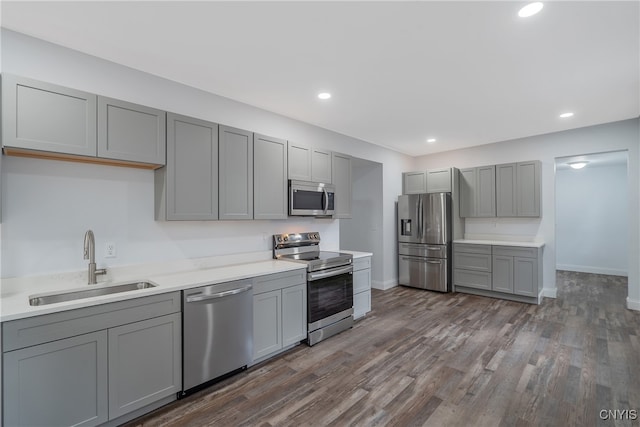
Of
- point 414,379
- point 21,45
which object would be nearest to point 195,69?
point 21,45

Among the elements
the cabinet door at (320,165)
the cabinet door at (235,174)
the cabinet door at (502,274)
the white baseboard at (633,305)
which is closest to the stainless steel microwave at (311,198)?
the cabinet door at (320,165)

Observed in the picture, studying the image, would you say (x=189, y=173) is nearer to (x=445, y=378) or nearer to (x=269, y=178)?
(x=269, y=178)

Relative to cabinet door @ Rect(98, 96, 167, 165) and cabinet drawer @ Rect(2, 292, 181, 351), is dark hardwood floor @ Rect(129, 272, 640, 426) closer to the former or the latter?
cabinet drawer @ Rect(2, 292, 181, 351)

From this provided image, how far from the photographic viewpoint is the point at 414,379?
256 cm

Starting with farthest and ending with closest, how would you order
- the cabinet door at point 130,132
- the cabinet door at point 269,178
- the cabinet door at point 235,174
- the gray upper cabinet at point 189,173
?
1. the cabinet door at point 269,178
2. the cabinet door at point 235,174
3. the gray upper cabinet at point 189,173
4. the cabinet door at point 130,132

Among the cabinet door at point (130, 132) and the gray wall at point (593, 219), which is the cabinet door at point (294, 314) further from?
the gray wall at point (593, 219)

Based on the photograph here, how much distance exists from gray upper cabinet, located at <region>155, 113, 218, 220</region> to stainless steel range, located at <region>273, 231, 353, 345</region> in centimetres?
110

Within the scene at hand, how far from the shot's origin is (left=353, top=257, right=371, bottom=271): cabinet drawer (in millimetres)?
3891

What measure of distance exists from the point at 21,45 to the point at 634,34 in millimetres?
4460

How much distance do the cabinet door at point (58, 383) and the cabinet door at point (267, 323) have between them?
3.77ft

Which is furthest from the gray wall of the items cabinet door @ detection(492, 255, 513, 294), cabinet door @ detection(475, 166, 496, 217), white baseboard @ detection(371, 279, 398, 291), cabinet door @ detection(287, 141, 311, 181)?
cabinet door @ detection(287, 141, 311, 181)

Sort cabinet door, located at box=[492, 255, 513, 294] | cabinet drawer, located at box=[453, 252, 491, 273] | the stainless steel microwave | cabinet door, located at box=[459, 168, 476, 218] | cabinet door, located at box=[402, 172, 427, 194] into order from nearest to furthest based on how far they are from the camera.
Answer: the stainless steel microwave < cabinet door, located at box=[492, 255, 513, 294] < cabinet drawer, located at box=[453, 252, 491, 273] < cabinet door, located at box=[459, 168, 476, 218] < cabinet door, located at box=[402, 172, 427, 194]

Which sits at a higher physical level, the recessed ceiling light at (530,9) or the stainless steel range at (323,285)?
the recessed ceiling light at (530,9)

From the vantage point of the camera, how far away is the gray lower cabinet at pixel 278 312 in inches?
108
